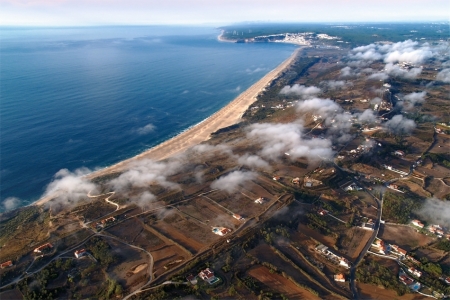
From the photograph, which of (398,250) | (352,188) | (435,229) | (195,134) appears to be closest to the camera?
(398,250)

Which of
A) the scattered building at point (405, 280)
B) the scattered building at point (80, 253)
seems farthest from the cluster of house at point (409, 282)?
the scattered building at point (80, 253)

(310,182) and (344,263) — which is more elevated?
(310,182)

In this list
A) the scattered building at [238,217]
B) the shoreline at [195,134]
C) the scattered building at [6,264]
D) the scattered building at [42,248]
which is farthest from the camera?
the shoreline at [195,134]

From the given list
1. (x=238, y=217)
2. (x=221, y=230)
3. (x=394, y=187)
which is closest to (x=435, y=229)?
(x=394, y=187)

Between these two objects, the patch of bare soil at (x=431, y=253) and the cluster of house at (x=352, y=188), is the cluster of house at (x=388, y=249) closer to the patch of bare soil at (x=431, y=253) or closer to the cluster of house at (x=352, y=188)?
the patch of bare soil at (x=431, y=253)

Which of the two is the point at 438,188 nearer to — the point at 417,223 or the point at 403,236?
the point at 417,223

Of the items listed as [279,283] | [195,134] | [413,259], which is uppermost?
[195,134]

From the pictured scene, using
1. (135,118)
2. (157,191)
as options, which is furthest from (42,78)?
(157,191)

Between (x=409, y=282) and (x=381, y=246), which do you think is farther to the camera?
(x=381, y=246)
